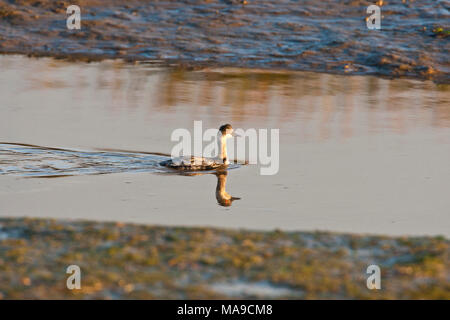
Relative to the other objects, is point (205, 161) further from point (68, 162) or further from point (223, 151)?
point (68, 162)

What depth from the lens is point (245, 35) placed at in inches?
810

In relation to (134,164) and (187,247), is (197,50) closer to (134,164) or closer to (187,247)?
(134,164)

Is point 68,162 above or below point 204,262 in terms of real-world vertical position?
above

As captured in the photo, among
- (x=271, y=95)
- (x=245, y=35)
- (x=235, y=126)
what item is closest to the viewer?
(x=235, y=126)

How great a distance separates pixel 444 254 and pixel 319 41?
12689 mm

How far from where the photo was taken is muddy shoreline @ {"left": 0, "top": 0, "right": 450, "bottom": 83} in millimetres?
19172

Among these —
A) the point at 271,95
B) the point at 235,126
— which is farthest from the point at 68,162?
the point at 271,95

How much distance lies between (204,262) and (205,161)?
5112mm

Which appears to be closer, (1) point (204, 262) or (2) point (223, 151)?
(1) point (204, 262)

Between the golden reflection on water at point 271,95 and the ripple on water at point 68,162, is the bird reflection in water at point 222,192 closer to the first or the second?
the ripple on water at point 68,162

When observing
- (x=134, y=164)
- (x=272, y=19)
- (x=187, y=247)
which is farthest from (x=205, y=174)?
(x=272, y=19)
